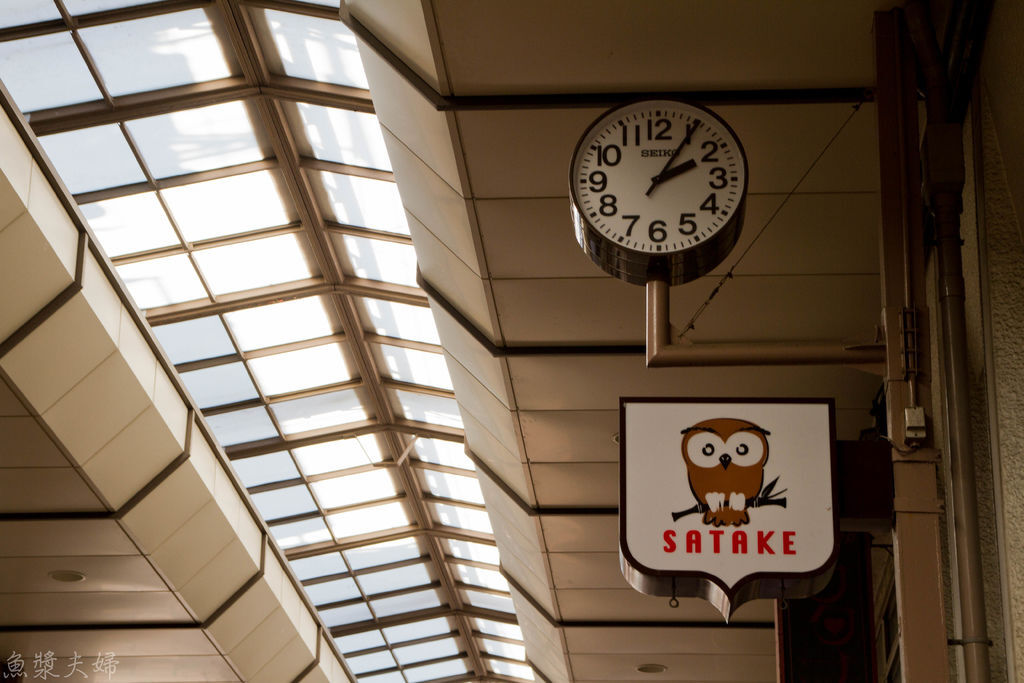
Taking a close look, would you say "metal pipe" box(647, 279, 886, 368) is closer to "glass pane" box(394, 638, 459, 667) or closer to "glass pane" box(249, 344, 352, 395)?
"glass pane" box(249, 344, 352, 395)

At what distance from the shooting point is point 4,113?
25.5 ft

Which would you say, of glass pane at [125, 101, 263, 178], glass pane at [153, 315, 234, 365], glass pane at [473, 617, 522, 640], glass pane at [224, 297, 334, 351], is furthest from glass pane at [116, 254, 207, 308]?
glass pane at [473, 617, 522, 640]

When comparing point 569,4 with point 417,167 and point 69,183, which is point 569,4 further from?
point 69,183

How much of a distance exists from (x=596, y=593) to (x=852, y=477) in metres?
7.36

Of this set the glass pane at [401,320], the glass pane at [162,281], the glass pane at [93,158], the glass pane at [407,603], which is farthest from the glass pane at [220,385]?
the glass pane at [407,603]

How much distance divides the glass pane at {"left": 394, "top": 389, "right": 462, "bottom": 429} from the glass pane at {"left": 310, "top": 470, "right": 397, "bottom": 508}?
193cm

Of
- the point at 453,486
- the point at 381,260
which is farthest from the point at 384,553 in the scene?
the point at 381,260

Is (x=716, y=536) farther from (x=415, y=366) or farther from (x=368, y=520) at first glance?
(x=368, y=520)

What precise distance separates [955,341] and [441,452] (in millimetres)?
12696

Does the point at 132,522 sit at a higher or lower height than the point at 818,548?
higher

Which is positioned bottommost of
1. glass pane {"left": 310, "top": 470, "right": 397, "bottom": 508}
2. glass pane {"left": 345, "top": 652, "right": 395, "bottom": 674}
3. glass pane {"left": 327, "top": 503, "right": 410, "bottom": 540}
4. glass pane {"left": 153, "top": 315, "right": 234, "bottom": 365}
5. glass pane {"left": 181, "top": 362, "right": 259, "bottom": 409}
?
glass pane {"left": 345, "top": 652, "right": 395, "bottom": 674}

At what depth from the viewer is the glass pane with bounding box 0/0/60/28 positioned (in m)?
9.59

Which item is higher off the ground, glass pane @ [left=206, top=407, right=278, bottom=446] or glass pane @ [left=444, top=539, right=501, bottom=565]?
glass pane @ [left=206, top=407, right=278, bottom=446]

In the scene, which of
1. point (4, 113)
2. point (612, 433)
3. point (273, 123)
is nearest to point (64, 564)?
point (273, 123)
